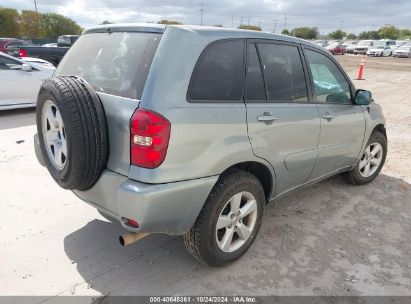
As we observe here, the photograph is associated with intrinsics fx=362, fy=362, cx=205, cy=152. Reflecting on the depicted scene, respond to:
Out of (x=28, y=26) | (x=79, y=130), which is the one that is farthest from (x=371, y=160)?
(x=28, y=26)

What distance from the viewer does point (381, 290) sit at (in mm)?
2727

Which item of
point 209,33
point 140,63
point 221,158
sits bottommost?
point 221,158

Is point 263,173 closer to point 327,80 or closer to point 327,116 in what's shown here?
point 327,116

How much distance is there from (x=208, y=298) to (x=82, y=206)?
184 centimetres

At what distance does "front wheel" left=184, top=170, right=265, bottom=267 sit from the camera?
2631mm

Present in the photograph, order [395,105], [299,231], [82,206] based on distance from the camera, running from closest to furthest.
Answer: [299,231]
[82,206]
[395,105]

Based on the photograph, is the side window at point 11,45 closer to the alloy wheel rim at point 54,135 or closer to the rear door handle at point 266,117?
the alloy wheel rim at point 54,135

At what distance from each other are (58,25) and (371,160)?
73173 millimetres

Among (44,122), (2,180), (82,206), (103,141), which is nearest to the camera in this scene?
(103,141)

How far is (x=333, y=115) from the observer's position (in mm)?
3562

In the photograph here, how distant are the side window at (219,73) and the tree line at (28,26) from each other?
60.2m

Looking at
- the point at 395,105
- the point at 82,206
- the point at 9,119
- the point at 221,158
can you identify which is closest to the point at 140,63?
the point at 221,158

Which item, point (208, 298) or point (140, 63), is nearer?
point (140, 63)

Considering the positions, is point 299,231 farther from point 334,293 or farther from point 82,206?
point 82,206
